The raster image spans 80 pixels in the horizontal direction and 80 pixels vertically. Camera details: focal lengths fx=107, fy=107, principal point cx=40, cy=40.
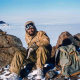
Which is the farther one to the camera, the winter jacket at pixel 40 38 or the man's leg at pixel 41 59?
the winter jacket at pixel 40 38

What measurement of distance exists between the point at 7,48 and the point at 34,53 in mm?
1715

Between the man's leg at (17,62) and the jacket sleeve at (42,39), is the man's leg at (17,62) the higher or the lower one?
the lower one

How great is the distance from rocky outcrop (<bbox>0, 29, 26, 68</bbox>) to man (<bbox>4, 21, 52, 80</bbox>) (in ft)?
3.21

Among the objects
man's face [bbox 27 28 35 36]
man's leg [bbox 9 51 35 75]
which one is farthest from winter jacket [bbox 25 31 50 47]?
man's leg [bbox 9 51 35 75]

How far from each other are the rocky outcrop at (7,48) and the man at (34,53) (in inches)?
38.5

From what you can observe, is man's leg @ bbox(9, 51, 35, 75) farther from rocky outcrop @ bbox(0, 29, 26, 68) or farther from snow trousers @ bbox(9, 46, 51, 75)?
rocky outcrop @ bbox(0, 29, 26, 68)

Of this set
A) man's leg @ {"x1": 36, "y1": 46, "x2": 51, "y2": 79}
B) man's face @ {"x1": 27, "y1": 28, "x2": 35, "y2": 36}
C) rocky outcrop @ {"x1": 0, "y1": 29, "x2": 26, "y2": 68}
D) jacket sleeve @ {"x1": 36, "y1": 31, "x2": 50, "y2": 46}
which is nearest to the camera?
man's leg @ {"x1": 36, "y1": 46, "x2": 51, "y2": 79}

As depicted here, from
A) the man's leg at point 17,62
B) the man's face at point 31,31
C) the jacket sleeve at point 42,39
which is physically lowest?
the man's leg at point 17,62

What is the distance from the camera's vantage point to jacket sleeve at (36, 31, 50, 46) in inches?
141

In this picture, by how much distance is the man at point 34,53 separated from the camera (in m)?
3.28

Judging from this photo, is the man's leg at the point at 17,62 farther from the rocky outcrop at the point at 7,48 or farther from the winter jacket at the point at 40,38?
the rocky outcrop at the point at 7,48

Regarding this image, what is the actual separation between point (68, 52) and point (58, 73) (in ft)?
2.51

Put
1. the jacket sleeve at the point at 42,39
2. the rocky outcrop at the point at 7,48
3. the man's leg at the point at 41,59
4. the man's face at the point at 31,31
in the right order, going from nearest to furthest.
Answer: the man's leg at the point at 41,59 → the jacket sleeve at the point at 42,39 → the man's face at the point at 31,31 → the rocky outcrop at the point at 7,48

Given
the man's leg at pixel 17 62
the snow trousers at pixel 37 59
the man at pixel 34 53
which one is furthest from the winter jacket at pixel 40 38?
the man's leg at pixel 17 62
